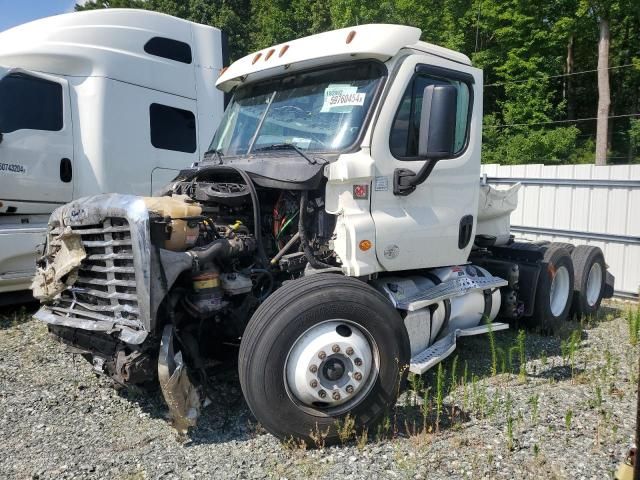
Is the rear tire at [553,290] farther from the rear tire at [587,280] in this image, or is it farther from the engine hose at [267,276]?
the engine hose at [267,276]

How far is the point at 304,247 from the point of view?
416 centimetres

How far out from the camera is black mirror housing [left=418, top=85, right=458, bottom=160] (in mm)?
3803

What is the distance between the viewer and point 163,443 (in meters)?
3.71

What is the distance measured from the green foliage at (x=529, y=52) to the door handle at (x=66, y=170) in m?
19.5

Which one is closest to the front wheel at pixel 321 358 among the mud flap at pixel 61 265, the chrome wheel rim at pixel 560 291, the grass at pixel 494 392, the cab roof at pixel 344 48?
the grass at pixel 494 392

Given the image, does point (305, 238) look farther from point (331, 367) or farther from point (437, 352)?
point (437, 352)

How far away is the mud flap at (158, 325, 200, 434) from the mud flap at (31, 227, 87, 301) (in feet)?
2.54

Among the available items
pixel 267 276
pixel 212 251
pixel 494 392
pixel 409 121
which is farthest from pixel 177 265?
pixel 494 392

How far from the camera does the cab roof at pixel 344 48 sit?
13.7ft

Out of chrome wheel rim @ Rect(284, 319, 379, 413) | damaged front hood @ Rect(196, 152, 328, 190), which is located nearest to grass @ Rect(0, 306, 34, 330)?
damaged front hood @ Rect(196, 152, 328, 190)

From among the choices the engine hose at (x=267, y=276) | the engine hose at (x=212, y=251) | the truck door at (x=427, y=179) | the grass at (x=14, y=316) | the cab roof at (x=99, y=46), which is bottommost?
the grass at (x=14, y=316)

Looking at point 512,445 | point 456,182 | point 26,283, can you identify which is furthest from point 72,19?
point 512,445

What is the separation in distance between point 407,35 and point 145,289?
2658 mm

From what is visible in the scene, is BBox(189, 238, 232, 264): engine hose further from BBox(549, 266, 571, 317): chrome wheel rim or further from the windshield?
BBox(549, 266, 571, 317): chrome wheel rim
